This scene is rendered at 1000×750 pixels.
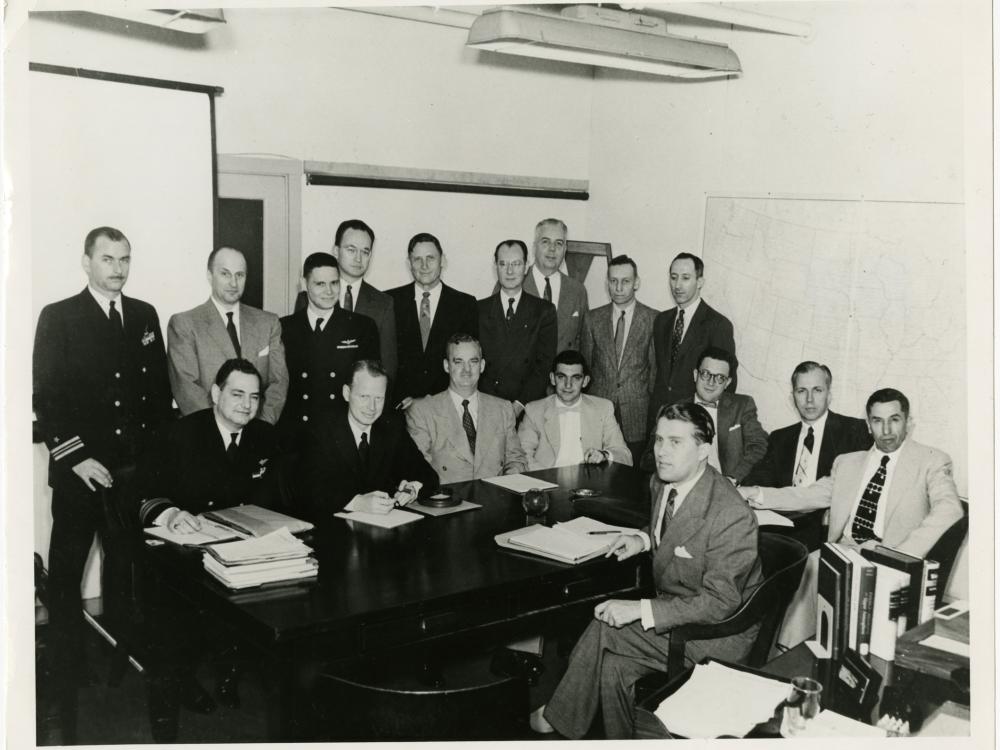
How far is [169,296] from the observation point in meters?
3.84

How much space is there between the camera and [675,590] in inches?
107

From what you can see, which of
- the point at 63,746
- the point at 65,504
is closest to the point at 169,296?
the point at 65,504

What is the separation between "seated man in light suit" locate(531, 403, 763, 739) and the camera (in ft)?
8.40

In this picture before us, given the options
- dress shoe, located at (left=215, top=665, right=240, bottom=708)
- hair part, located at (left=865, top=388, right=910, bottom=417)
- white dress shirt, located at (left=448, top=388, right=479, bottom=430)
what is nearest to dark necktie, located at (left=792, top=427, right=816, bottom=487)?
hair part, located at (left=865, top=388, right=910, bottom=417)

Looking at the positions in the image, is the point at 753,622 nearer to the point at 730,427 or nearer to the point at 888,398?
the point at 888,398

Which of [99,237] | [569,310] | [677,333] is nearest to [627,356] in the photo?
[677,333]

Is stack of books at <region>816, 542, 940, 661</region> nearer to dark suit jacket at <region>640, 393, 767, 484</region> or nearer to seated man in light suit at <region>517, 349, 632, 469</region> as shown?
dark suit jacket at <region>640, 393, 767, 484</region>

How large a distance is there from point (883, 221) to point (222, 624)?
124 inches

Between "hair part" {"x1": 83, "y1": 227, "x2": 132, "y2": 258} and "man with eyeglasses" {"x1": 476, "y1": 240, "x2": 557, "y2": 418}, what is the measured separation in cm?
186

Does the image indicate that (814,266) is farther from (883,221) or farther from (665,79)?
(665,79)

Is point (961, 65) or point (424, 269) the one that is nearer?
point (961, 65)

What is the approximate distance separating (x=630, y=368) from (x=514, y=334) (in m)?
0.69

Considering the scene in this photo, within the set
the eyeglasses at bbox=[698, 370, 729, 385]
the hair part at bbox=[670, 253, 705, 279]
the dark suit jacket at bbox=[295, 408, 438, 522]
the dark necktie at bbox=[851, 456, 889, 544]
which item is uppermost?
the hair part at bbox=[670, 253, 705, 279]

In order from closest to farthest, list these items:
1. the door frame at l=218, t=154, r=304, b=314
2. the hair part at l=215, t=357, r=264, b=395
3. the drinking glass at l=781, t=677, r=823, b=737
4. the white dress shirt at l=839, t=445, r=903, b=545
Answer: the drinking glass at l=781, t=677, r=823, b=737
the hair part at l=215, t=357, r=264, b=395
the white dress shirt at l=839, t=445, r=903, b=545
the door frame at l=218, t=154, r=304, b=314
